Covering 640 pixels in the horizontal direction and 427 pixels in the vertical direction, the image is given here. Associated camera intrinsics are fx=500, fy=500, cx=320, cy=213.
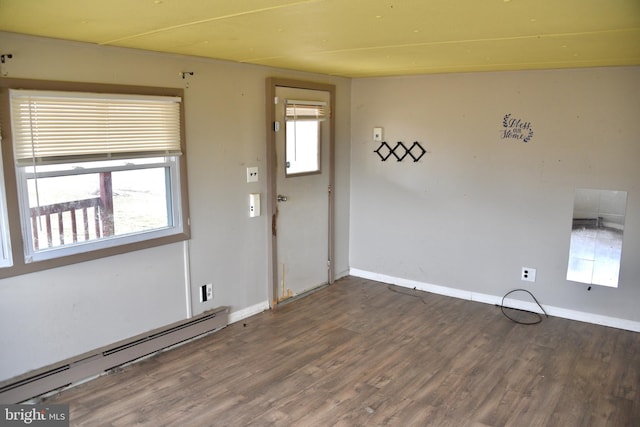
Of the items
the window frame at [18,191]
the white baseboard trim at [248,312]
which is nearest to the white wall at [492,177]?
the white baseboard trim at [248,312]

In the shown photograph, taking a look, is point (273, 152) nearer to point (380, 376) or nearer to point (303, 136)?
point (303, 136)

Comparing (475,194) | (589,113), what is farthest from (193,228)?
(589,113)

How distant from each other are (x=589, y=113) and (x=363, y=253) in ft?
8.62

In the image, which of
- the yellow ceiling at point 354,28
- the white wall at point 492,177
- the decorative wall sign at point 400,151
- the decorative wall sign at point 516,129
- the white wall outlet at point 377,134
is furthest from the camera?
the white wall outlet at point 377,134

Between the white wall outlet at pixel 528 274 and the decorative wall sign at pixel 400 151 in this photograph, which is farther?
the decorative wall sign at pixel 400 151

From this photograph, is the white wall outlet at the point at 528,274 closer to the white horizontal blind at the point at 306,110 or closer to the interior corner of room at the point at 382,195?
the interior corner of room at the point at 382,195

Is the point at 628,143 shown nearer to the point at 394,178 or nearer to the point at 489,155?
the point at 489,155

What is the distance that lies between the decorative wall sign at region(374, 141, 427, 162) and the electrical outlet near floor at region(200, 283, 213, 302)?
7.59 feet

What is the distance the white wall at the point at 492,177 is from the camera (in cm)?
417

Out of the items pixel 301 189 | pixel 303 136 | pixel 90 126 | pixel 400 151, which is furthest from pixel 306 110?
pixel 90 126

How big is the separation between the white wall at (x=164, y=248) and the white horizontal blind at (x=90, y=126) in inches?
5.3

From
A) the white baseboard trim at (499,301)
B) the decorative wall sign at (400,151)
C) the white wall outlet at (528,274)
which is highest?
the decorative wall sign at (400,151)

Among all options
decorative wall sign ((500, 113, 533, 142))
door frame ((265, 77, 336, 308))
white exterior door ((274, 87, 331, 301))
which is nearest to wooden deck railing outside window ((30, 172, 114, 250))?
door frame ((265, 77, 336, 308))

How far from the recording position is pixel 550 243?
449cm
